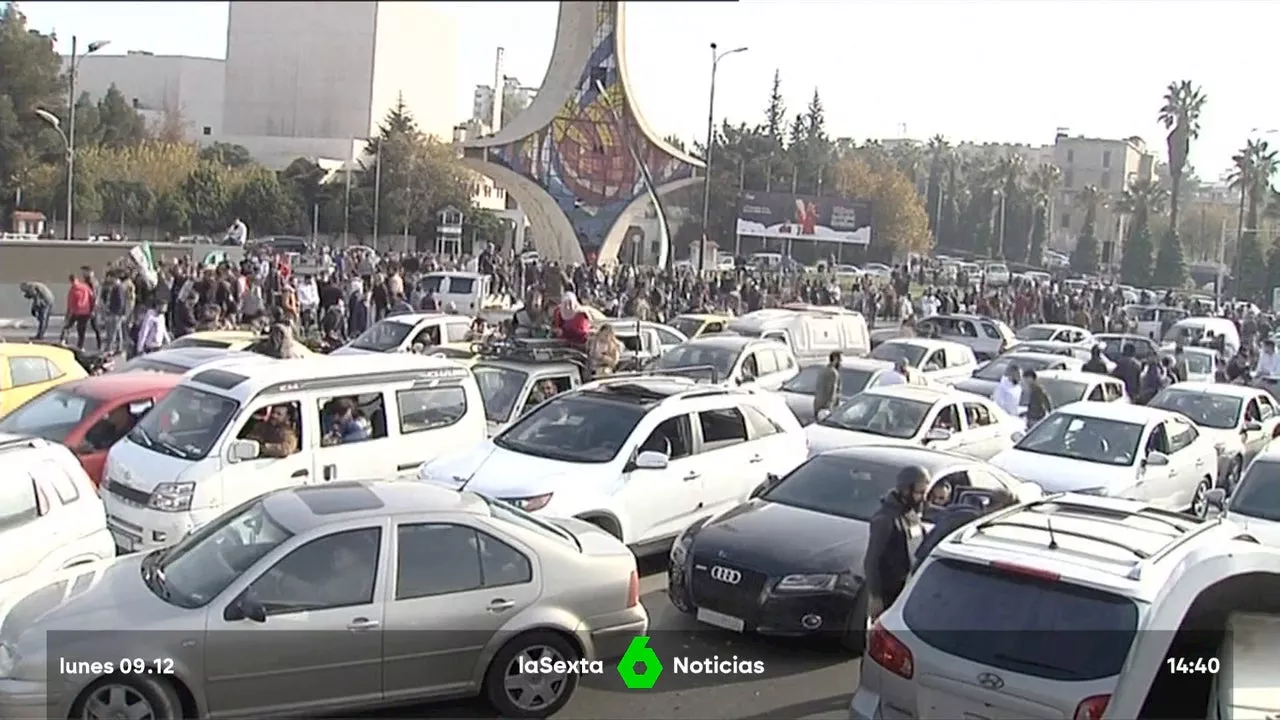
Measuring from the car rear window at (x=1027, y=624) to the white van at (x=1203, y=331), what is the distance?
2390cm

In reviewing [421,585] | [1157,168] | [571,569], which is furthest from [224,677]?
[1157,168]

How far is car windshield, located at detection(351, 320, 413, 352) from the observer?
58.0 feet

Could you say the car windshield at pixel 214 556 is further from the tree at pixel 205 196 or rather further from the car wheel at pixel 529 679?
the tree at pixel 205 196

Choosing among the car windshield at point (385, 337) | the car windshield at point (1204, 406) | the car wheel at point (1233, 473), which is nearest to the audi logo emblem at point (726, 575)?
the car wheel at point (1233, 473)

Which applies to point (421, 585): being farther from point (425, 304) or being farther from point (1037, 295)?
point (1037, 295)

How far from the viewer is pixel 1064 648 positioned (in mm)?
4996

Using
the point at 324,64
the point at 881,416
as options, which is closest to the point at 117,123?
the point at 881,416

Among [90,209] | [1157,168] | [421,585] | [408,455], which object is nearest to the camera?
[421,585]

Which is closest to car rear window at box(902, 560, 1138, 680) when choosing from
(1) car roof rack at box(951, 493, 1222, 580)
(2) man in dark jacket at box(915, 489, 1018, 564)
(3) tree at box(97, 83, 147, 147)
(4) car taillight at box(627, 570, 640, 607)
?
(1) car roof rack at box(951, 493, 1222, 580)

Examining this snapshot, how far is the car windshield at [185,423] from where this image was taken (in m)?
9.73

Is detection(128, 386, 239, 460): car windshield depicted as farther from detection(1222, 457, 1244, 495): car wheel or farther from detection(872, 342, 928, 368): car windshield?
detection(872, 342, 928, 368): car windshield

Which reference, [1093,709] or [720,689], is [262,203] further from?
[1093,709]

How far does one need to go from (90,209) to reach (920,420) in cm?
4895

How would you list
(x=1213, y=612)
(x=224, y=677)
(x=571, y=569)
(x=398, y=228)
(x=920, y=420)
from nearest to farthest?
(x=1213, y=612) → (x=224, y=677) → (x=571, y=569) → (x=920, y=420) → (x=398, y=228)
